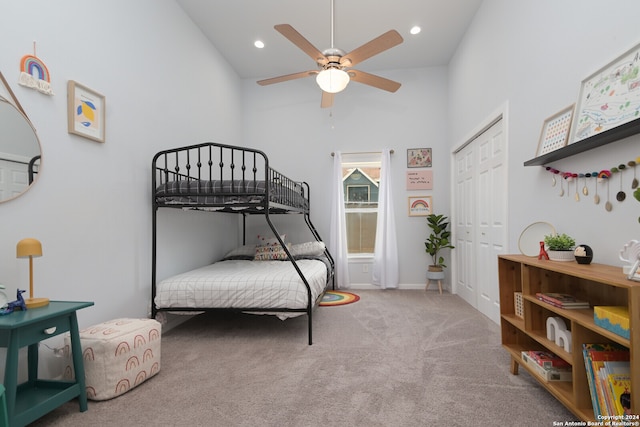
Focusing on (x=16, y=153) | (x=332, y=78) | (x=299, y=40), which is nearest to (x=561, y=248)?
(x=332, y=78)

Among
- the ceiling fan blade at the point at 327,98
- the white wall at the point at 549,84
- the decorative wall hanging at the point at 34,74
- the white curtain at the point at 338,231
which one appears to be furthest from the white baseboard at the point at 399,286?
the decorative wall hanging at the point at 34,74

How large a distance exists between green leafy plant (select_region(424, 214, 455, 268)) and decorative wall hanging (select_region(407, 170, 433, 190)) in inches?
17.0

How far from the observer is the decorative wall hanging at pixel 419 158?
4691 millimetres

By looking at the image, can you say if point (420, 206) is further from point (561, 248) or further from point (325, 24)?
point (561, 248)

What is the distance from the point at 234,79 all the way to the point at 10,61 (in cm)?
321

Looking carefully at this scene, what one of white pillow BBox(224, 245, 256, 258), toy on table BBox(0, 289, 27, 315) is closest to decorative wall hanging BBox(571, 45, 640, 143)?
toy on table BBox(0, 289, 27, 315)

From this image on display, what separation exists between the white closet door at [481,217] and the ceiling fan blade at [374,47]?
1.22m

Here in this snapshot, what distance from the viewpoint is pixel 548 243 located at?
1.78 m

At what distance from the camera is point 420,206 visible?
4.70m

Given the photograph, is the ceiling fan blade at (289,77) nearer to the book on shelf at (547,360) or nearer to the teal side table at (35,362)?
the teal side table at (35,362)

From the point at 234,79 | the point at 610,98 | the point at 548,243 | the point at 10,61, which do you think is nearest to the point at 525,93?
the point at 610,98

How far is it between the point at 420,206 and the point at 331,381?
10.6ft

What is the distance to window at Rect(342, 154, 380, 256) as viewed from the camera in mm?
4980

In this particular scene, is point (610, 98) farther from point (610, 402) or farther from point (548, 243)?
point (610, 402)
